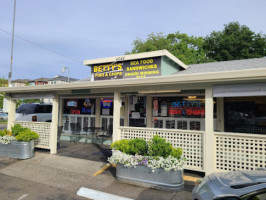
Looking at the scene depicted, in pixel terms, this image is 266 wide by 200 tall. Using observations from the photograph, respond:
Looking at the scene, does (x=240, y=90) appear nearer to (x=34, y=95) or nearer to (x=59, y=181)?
(x=59, y=181)

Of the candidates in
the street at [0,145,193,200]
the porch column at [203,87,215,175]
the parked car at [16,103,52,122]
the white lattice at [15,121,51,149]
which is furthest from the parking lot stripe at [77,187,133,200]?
the parked car at [16,103,52,122]

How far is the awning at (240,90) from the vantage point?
4.65 m

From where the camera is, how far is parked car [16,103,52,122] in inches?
507

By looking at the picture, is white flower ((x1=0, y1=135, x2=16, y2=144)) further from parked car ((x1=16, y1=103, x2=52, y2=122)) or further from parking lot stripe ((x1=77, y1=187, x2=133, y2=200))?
parked car ((x1=16, y1=103, x2=52, y2=122))

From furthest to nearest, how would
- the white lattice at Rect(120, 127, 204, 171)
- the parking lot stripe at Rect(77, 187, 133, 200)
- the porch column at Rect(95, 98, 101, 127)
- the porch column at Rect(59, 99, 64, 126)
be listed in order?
the porch column at Rect(59, 99, 64, 126) → the porch column at Rect(95, 98, 101, 127) → the white lattice at Rect(120, 127, 204, 171) → the parking lot stripe at Rect(77, 187, 133, 200)

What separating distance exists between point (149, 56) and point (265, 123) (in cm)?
523

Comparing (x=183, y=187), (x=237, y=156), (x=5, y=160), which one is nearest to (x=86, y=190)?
(x=183, y=187)

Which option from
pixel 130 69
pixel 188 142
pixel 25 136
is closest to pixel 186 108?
pixel 188 142

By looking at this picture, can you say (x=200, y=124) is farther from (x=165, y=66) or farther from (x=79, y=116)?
(x=79, y=116)

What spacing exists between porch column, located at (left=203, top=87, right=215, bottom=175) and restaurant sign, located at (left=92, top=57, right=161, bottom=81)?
399cm

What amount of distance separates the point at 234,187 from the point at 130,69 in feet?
25.3

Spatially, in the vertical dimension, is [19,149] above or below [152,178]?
above

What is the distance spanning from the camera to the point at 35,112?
1327 cm

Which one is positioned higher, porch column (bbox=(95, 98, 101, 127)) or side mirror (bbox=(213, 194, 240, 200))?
porch column (bbox=(95, 98, 101, 127))
